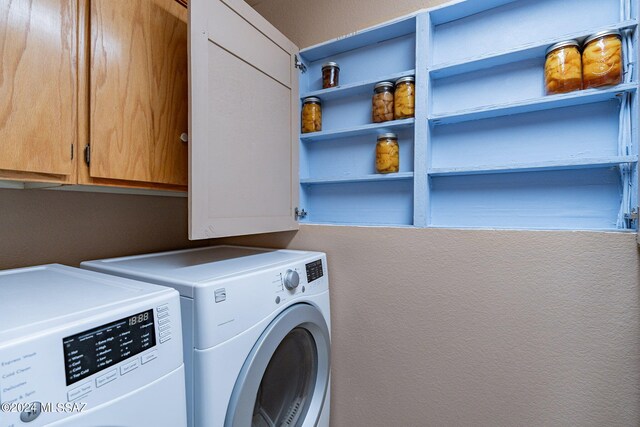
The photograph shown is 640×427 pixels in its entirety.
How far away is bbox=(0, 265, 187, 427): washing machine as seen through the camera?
1.61ft

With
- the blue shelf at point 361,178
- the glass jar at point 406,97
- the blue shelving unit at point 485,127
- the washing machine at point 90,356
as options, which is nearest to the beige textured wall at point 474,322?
the blue shelving unit at point 485,127

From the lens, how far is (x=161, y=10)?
1103mm

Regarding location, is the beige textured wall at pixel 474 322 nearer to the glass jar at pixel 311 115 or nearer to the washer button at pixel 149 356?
the glass jar at pixel 311 115

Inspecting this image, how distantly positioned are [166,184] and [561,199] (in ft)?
4.57

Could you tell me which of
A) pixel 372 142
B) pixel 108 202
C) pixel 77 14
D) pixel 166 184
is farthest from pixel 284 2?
pixel 108 202

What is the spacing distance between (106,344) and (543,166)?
127 centimetres

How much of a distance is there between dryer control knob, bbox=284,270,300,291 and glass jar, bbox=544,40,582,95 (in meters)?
1.06

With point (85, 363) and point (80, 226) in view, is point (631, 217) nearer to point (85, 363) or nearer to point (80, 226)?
point (85, 363)

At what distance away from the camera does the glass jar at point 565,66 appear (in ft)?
3.23

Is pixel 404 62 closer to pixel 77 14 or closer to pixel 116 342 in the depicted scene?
pixel 77 14

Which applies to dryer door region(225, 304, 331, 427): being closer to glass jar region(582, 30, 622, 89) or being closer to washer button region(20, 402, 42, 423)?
washer button region(20, 402, 42, 423)

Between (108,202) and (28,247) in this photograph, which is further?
(108,202)

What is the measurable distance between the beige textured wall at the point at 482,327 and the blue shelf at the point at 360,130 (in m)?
0.43

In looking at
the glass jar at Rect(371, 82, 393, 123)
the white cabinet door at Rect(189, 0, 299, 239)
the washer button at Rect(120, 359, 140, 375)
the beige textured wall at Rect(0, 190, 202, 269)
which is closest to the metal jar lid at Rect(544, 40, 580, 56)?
the glass jar at Rect(371, 82, 393, 123)
